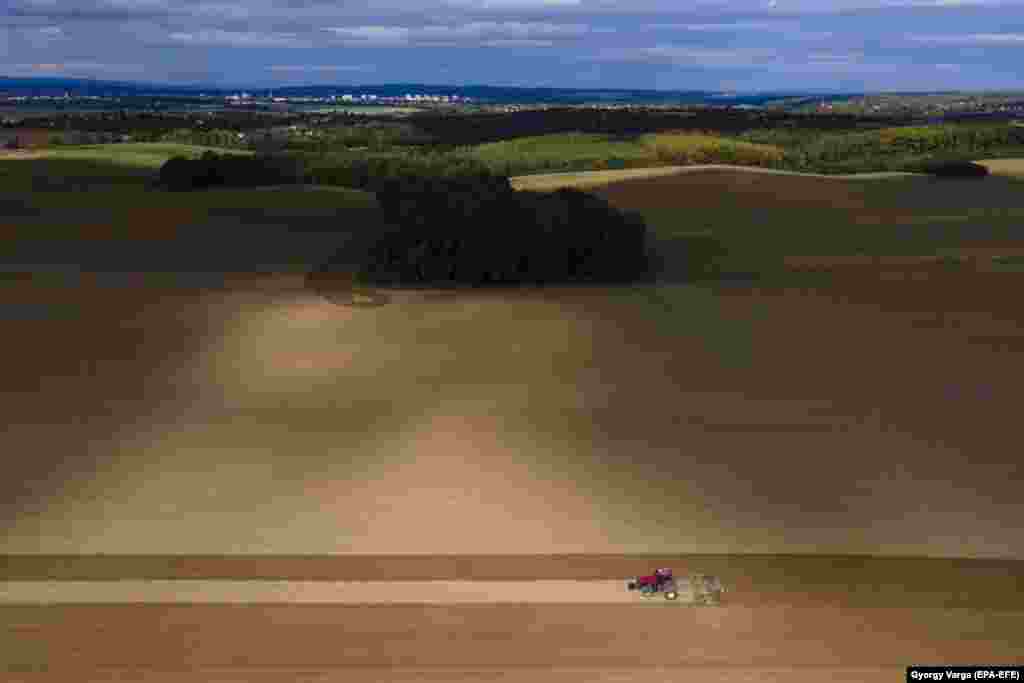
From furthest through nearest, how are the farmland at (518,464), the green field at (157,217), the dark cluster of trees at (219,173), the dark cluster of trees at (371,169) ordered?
1. the dark cluster of trees at (371,169)
2. the dark cluster of trees at (219,173)
3. the green field at (157,217)
4. the farmland at (518,464)

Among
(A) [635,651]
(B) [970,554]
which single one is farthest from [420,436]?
(B) [970,554]

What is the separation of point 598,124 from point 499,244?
82.4 metres

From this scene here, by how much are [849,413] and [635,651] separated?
9060 millimetres

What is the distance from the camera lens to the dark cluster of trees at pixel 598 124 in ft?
322

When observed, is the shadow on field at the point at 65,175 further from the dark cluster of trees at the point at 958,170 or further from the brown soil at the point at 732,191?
the dark cluster of trees at the point at 958,170

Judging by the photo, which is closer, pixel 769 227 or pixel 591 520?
pixel 591 520

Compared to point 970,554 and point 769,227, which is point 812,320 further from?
point 769,227

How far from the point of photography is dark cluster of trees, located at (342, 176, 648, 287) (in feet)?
95.3

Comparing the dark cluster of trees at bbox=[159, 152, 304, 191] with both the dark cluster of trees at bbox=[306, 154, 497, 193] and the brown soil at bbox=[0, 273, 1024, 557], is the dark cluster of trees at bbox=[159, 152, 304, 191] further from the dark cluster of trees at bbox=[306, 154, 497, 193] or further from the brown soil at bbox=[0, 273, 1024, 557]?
the brown soil at bbox=[0, 273, 1024, 557]

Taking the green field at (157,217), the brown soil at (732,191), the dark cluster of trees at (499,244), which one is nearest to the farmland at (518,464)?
the dark cluster of trees at (499,244)

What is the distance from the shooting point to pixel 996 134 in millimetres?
85375

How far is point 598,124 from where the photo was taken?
109 metres

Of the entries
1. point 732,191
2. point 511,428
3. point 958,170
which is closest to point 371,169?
point 732,191

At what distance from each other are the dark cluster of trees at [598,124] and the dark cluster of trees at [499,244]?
57.8m
